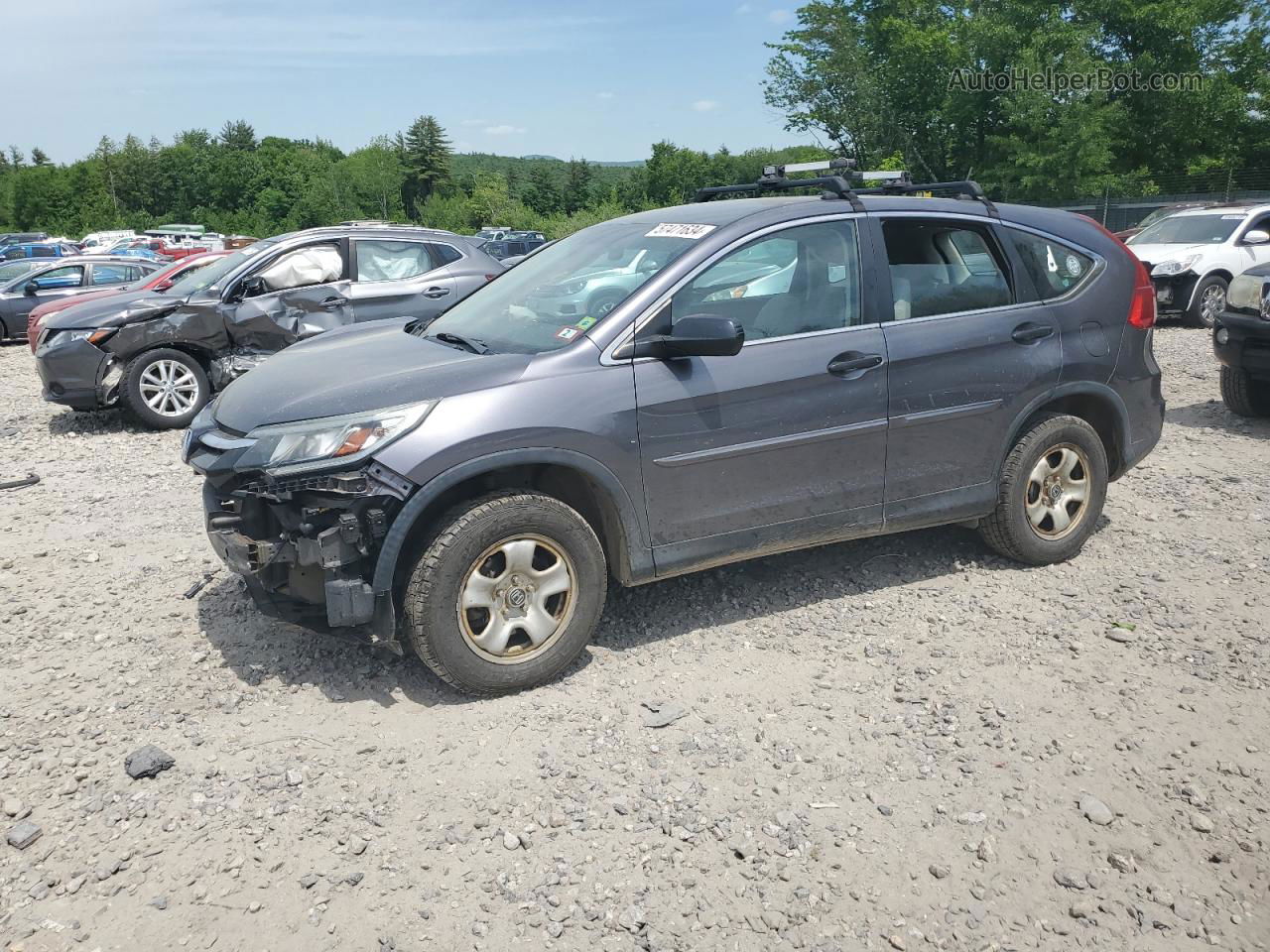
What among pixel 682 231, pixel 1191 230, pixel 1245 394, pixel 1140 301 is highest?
pixel 682 231

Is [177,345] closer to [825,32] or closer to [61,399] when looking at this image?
[61,399]

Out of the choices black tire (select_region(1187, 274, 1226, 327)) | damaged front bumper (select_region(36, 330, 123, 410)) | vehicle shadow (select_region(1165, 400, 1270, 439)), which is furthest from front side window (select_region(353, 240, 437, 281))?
black tire (select_region(1187, 274, 1226, 327))

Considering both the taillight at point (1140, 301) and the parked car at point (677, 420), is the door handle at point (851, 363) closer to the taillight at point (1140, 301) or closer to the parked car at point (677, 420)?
the parked car at point (677, 420)

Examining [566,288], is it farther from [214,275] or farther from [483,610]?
[214,275]

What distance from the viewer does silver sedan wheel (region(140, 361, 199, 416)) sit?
372 inches

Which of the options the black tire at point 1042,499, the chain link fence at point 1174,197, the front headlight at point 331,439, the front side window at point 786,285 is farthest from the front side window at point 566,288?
the chain link fence at point 1174,197

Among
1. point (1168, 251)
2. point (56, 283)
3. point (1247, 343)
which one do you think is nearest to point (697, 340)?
point (1247, 343)

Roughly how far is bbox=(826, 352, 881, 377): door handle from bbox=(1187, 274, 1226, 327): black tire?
11854mm

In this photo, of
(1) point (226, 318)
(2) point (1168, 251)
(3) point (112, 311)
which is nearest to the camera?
(3) point (112, 311)

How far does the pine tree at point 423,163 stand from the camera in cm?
11862

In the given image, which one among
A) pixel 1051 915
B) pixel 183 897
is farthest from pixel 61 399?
pixel 1051 915

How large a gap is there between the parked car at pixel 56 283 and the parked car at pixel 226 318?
8.64m

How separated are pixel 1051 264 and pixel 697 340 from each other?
222cm

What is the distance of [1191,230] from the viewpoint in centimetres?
1522
